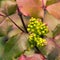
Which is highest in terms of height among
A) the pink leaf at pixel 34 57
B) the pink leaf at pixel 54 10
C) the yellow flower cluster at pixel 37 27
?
the pink leaf at pixel 54 10

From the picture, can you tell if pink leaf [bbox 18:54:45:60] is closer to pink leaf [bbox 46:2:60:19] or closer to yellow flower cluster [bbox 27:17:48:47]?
yellow flower cluster [bbox 27:17:48:47]

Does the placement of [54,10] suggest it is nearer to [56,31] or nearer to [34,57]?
[56,31]

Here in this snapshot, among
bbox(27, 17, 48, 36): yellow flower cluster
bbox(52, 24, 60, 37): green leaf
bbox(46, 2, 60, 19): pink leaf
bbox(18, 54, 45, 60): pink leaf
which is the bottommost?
bbox(18, 54, 45, 60): pink leaf

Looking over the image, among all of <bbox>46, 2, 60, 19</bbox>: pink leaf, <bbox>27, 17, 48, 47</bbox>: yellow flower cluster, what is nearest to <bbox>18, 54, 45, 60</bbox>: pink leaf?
<bbox>27, 17, 48, 47</bbox>: yellow flower cluster

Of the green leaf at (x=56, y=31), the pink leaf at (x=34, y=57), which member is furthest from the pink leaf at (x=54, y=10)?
the pink leaf at (x=34, y=57)

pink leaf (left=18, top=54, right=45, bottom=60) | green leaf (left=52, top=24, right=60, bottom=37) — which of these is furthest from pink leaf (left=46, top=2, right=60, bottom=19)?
pink leaf (left=18, top=54, right=45, bottom=60)

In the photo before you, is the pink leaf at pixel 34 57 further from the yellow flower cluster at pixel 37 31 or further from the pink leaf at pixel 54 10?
the pink leaf at pixel 54 10

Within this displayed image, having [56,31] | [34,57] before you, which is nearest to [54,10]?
[56,31]

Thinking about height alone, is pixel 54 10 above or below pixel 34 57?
above

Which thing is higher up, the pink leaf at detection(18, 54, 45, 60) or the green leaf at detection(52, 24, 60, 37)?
the green leaf at detection(52, 24, 60, 37)

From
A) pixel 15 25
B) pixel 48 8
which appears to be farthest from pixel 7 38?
pixel 48 8

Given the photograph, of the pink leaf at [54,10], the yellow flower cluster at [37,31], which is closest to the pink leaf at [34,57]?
the yellow flower cluster at [37,31]

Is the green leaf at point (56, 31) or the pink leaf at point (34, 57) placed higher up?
the green leaf at point (56, 31)
